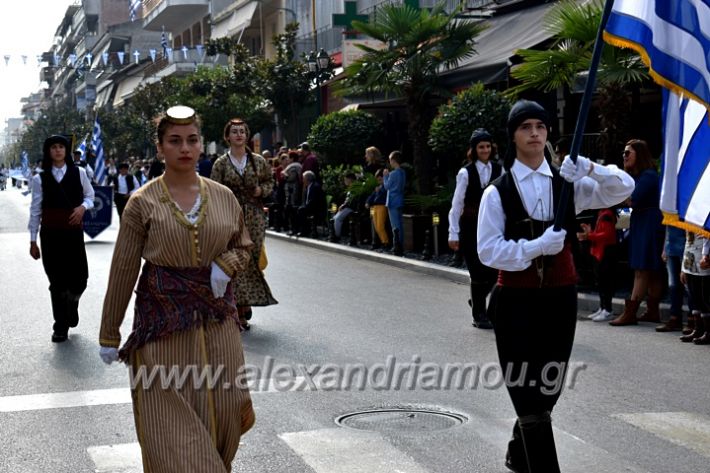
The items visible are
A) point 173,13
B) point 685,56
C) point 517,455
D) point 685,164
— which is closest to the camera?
point 517,455

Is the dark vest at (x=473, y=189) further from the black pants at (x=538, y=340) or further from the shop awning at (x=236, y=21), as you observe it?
the shop awning at (x=236, y=21)

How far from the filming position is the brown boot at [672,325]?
10.6 metres

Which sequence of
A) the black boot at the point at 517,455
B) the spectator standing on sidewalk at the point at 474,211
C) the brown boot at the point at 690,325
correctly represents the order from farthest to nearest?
the spectator standing on sidewalk at the point at 474,211
the brown boot at the point at 690,325
the black boot at the point at 517,455

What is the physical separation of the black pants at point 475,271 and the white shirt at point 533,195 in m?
5.32

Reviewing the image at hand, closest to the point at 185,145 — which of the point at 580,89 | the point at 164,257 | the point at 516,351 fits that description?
the point at 164,257

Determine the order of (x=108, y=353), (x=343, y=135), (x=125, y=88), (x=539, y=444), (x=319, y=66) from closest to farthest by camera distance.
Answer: (x=108, y=353)
(x=539, y=444)
(x=343, y=135)
(x=319, y=66)
(x=125, y=88)

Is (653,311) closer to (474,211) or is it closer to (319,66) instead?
(474,211)

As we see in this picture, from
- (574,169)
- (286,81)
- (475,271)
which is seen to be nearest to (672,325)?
(475,271)

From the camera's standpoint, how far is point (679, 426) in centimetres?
682

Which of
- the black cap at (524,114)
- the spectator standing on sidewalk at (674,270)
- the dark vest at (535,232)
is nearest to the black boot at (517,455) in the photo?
the dark vest at (535,232)

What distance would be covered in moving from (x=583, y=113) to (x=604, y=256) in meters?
6.98

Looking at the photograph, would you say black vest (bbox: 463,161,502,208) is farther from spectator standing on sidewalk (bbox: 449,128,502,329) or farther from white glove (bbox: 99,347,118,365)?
white glove (bbox: 99,347,118,365)

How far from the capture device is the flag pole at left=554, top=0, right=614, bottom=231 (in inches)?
192

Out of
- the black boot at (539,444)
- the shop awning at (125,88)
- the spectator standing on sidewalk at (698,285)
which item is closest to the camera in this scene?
the black boot at (539,444)
